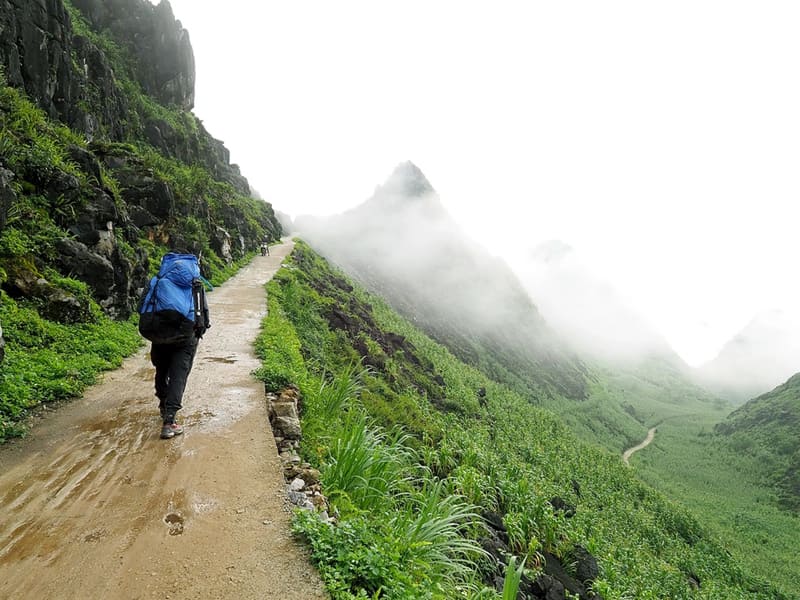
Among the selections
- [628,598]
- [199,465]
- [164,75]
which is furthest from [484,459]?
[164,75]

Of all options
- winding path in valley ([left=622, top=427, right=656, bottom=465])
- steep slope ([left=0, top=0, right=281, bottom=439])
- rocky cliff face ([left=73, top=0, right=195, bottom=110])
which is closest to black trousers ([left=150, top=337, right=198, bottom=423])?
steep slope ([left=0, top=0, right=281, bottom=439])

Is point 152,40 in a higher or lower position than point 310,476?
higher

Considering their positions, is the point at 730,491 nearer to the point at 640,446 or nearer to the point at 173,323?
the point at 640,446

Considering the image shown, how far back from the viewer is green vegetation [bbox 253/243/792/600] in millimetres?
4039

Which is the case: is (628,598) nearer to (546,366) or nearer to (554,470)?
(554,470)

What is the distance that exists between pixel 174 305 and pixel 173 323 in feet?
0.84

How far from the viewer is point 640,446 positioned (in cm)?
6594

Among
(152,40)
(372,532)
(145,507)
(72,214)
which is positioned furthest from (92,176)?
(152,40)

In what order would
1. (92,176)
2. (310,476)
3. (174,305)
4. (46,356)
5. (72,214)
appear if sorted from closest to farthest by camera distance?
(310,476) → (174,305) → (46,356) → (72,214) → (92,176)

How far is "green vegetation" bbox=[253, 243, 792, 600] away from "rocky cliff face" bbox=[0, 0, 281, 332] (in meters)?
4.67

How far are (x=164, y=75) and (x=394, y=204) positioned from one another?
305 feet

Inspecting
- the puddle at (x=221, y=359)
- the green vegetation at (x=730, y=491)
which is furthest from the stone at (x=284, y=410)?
the green vegetation at (x=730, y=491)

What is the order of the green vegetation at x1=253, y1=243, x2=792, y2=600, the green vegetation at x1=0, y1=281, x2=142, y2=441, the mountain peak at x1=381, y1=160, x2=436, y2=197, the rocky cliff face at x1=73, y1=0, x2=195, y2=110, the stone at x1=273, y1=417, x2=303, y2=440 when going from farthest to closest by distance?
the mountain peak at x1=381, y1=160, x2=436, y2=197
the rocky cliff face at x1=73, y1=0, x2=195, y2=110
the stone at x1=273, y1=417, x2=303, y2=440
the green vegetation at x1=0, y1=281, x2=142, y2=441
the green vegetation at x1=253, y1=243, x2=792, y2=600

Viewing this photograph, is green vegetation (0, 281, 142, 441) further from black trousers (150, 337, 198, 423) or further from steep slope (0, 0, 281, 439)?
black trousers (150, 337, 198, 423)
